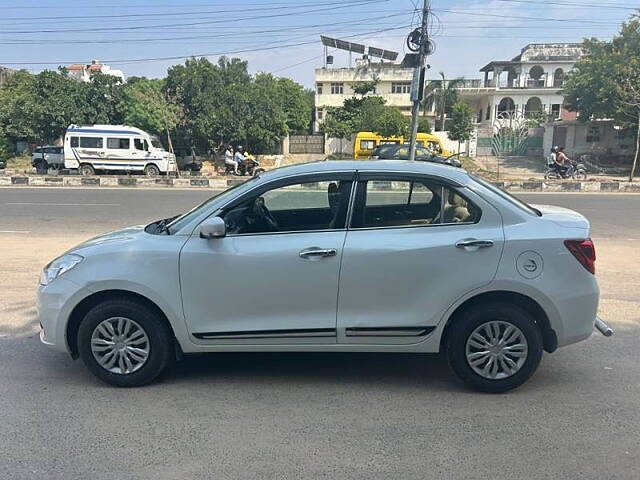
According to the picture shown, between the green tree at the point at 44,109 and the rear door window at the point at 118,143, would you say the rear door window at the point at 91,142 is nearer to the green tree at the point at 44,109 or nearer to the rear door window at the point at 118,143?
the rear door window at the point at 118,143

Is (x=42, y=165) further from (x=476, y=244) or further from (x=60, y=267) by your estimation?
(x=476, y=244)

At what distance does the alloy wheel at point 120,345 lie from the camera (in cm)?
362

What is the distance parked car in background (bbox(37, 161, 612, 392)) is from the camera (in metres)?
3.48

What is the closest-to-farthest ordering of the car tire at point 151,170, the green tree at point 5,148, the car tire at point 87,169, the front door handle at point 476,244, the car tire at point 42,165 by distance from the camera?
the front door handle at point 476,244 → the car tire at point 87,169 → the car tire at point 151,170 → the car tire at point 42,165 → the green tree at point 5,148

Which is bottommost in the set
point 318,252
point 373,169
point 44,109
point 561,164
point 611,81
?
point 318,252

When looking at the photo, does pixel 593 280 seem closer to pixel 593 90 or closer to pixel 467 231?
pixel 467 231

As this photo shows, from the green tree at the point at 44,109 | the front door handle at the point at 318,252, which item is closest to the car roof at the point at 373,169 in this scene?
the front door handle at the point at 318,252

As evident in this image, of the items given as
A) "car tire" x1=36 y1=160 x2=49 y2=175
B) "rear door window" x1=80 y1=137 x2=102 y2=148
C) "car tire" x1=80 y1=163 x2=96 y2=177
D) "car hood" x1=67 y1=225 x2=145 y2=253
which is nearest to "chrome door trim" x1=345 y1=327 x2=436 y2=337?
"car hood" x1=67 y1=225 x2=145 y2=253

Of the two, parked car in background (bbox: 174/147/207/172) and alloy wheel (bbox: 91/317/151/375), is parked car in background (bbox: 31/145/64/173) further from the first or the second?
alloy wheel (bbox: 91/317/151/375)

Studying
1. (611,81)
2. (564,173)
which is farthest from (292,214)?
(611,81)

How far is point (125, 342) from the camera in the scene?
12.0 feet

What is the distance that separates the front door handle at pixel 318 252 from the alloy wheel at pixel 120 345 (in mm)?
1241

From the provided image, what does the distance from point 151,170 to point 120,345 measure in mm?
26197

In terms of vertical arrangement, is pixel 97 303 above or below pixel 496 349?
above
